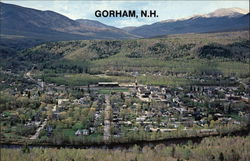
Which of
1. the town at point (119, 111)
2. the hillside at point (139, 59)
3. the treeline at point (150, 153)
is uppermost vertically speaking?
the hillside at point (139, 59)

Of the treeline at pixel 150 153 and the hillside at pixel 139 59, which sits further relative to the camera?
the hillside at pixel 139 59

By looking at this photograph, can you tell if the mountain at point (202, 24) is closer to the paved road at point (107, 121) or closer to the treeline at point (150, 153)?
the paved road at point (107, 121)

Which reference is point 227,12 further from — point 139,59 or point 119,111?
point 119,111

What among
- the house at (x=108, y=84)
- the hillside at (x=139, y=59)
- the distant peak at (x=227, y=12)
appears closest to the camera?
the house at (x=108, y=84)

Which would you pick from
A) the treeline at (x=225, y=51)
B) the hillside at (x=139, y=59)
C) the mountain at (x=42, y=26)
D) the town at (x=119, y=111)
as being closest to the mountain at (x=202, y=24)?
the mountain at (x=42, y=26)

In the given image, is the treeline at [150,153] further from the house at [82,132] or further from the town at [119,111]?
the house at [82,132]

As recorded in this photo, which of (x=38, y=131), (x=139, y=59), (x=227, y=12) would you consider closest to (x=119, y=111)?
(x=38, y=131)

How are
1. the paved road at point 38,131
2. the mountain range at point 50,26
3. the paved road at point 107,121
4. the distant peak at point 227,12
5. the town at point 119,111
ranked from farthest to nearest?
the distant peak at point 227,12 → the mountain range at point 50,26 → the town at point 119,111 → the paved road at point 107,121 → the paved road at point 38,131

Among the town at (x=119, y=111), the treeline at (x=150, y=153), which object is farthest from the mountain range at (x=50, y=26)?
the treeline at (x=150, y=153)

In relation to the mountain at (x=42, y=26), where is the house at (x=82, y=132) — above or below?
below

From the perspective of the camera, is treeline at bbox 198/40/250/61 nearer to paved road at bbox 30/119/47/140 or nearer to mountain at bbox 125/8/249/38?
paved road at bbox 30/119/47/140
